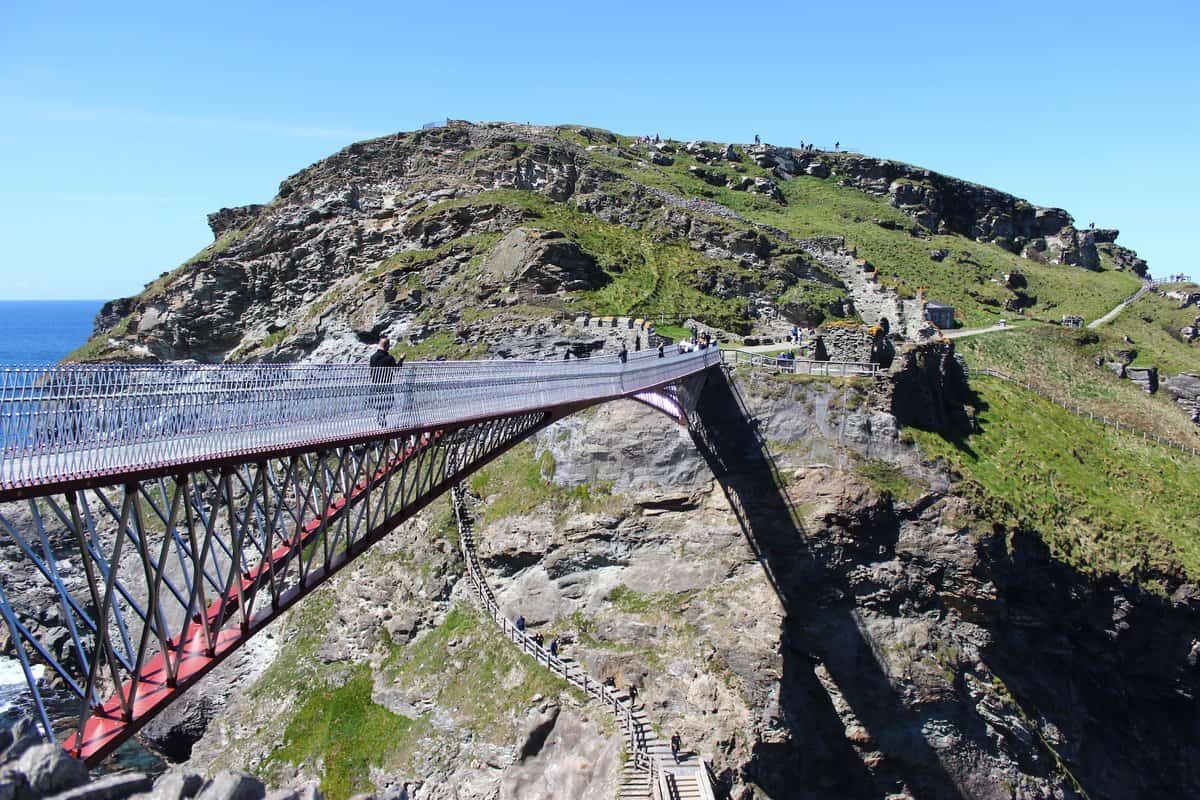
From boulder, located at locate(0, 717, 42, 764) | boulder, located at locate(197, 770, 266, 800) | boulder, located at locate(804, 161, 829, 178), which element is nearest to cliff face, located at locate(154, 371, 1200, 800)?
boulder, located at locate(197, 770, 266, 800)

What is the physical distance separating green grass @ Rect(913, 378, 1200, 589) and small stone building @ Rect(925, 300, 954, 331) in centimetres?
1449

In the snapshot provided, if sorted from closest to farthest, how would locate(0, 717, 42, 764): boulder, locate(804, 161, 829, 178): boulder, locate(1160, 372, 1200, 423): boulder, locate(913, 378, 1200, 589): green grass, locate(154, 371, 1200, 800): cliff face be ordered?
1. locate(0, 717, 42, 764): boulder
2. locate(154, 371, 1200, 800): cliff face
3. locate(913, 378, 1200, 589): green grass
4. locate(1160, 372, 1200, 423): boulder
5. locate(804, 161, 829, 178): boulder

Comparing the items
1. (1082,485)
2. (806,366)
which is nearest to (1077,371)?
(1082,485)

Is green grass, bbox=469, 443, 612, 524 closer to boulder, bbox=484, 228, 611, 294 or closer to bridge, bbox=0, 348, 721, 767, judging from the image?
bridge, bbox=0, 348, 721, 767

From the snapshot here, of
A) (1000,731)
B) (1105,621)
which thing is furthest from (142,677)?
(1105,621)

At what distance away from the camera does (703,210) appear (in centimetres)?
7238

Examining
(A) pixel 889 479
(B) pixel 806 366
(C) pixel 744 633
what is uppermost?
(B) pixel 806 366

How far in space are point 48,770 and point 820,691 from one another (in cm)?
3193

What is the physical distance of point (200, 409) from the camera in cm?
1505

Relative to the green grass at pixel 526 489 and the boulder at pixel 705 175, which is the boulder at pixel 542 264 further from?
the boulder at pixel 705 175

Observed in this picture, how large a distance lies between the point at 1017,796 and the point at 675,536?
1678cm

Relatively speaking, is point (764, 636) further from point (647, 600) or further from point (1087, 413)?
point (1087, 413)

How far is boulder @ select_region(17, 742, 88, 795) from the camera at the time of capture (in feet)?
26.5

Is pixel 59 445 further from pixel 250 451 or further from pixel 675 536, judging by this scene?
pixel 675 536
